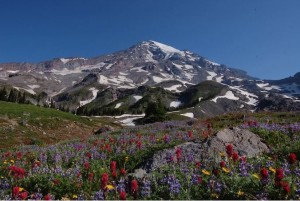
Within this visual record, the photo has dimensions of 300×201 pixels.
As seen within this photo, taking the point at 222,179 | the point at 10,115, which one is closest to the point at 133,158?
the point at 222,179

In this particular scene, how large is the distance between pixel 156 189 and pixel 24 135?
121 feet

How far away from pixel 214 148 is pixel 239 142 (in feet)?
4.66

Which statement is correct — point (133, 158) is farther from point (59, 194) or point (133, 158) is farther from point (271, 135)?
point (271, 135)

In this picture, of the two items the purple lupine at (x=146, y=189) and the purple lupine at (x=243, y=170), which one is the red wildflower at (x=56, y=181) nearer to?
the purple lupine at (x=146, y=189)

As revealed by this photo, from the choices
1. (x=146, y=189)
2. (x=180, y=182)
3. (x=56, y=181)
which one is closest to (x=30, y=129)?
(x=56, y=181)

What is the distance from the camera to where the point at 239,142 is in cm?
1183

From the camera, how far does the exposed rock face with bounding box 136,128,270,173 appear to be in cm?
982

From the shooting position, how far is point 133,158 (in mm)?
11820

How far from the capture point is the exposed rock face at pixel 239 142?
11.0m

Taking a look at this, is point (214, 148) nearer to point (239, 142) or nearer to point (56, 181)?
point (239, 142)

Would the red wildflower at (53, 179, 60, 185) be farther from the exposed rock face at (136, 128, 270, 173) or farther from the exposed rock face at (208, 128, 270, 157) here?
the exposed rock face at (208, 128, 270, 157)

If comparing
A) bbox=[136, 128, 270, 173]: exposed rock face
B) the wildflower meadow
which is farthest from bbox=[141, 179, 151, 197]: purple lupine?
bbox=[136, 128, 270, 173]: exposed rock face

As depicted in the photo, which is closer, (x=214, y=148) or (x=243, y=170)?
(x=243, y=170)

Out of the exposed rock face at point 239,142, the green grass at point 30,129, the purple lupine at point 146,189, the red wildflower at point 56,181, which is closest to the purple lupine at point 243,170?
the purple lupine at point 146,189
